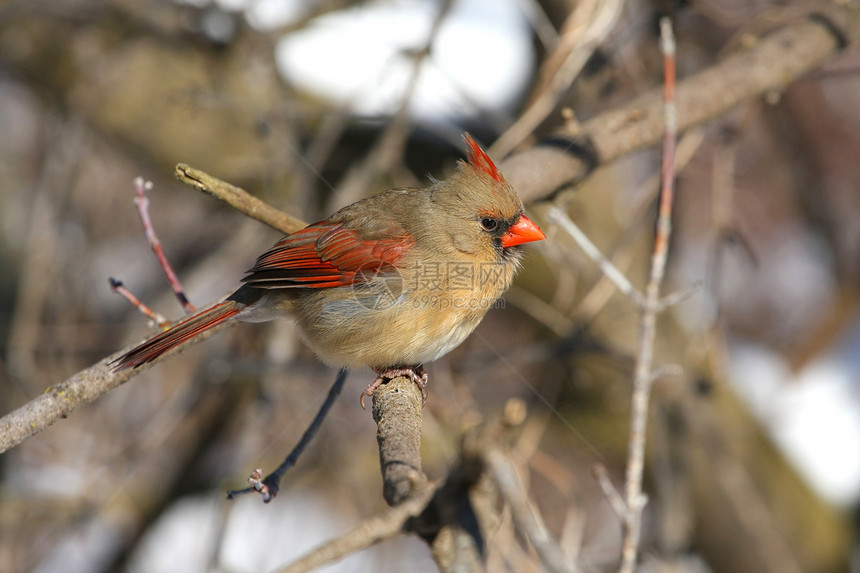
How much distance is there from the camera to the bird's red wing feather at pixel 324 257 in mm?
2914

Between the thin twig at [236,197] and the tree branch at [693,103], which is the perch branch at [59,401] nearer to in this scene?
the thin twig at [236,197]

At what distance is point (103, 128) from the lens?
4637 mm

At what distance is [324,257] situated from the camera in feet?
9.66

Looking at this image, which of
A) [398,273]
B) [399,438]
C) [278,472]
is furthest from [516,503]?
[398,273]

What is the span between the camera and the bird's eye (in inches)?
118

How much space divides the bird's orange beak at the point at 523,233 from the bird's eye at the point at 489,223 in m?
0.06

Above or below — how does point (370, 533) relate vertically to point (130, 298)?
below

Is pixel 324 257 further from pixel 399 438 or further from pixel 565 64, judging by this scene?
pixel 565 64

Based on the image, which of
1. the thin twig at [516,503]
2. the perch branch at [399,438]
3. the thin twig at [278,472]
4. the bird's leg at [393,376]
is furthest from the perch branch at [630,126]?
the thin twig at [516,503]

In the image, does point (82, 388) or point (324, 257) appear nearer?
point (82, 388)

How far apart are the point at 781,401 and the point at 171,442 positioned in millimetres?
4570

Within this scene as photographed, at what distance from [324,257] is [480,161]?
→ 704mm

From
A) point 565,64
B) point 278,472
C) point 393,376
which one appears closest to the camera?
point 278,472

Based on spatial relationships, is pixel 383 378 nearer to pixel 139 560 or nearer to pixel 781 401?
pixel 139 560
